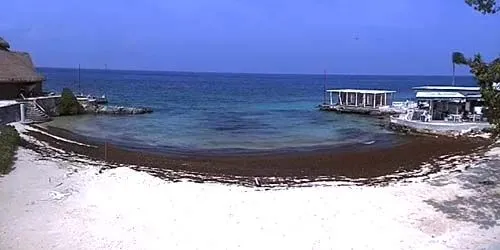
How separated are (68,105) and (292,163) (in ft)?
95.2

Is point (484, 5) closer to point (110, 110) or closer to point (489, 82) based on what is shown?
point (489, 82)

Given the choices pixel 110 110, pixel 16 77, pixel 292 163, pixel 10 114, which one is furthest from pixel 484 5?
pixel 110 110

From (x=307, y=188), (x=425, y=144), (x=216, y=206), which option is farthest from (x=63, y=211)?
(x=425, y=144)

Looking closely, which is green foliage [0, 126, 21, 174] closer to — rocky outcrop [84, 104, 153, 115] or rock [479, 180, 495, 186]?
rock [479, 180, 495, 186]

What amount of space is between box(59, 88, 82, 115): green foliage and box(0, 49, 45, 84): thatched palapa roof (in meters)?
2.40

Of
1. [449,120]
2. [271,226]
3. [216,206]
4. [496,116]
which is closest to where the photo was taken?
[496,116]

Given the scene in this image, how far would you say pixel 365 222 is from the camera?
12133 millimetres

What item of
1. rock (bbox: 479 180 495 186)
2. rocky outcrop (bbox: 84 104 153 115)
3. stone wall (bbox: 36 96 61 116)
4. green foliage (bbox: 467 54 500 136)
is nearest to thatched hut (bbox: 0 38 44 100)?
stone wall (bbox: 36 96 61 116)

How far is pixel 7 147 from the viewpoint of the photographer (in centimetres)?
1977

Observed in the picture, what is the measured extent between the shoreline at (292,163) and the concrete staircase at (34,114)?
27.0 feet

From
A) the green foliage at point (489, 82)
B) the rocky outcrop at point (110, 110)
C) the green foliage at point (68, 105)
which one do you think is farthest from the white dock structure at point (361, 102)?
the green foliage at point (489, 82)

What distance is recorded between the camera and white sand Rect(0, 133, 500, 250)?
10.7 m

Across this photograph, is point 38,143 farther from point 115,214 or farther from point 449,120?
point 449,120

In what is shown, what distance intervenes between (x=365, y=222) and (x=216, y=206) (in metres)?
3.66
